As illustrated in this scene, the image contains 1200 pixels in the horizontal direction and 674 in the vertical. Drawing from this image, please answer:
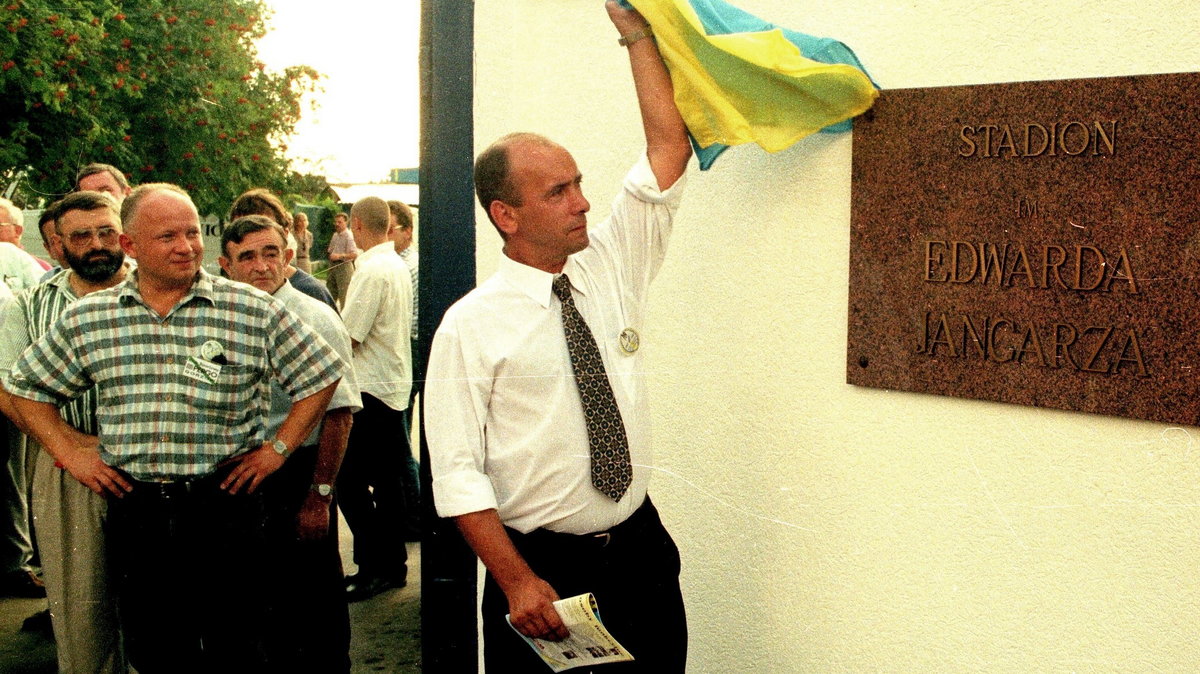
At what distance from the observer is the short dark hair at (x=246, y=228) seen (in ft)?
15.8

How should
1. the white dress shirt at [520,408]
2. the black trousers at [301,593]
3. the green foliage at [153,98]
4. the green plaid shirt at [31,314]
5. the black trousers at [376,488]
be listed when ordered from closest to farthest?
the white dress shirt at [520,408] → the black trousers at [301,593] → the green plaid shirt at [31,314] → the black trousers at [376,488] → the green foliage at [153,98]

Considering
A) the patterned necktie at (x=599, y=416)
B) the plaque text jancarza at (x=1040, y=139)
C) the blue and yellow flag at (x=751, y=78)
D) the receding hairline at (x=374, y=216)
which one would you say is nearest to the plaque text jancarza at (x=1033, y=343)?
the plaque text jancarza at (x=1040, y=139)

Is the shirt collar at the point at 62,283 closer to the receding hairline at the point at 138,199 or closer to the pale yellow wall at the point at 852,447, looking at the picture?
the receding hairline at the point at 138,199

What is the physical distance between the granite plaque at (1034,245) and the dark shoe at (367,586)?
151 inches

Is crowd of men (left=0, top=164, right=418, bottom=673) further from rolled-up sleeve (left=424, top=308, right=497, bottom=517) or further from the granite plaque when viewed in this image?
the granite plaque

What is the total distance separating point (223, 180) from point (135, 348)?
25.4ft

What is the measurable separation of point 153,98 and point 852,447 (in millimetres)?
10438

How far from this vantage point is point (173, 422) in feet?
12.5

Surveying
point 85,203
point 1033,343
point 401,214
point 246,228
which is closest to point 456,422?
point 1033,343

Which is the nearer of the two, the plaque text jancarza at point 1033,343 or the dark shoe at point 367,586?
the plaque text jancarza at point 1033,343

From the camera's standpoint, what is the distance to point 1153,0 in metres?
2.54

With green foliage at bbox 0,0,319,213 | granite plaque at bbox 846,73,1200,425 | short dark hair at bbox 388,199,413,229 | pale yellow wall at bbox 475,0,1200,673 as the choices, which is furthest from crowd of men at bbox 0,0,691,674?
Answer: green foliage at bbox 0,0,319,213

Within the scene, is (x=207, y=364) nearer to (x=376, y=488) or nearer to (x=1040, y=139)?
(x=376, y=488)

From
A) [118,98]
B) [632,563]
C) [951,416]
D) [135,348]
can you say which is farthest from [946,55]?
[118,98]
